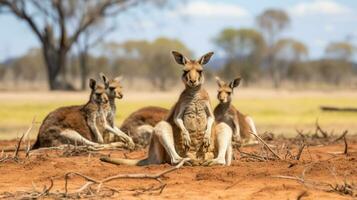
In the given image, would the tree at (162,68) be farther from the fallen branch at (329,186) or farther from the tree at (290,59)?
the fallen branch at (329,186)

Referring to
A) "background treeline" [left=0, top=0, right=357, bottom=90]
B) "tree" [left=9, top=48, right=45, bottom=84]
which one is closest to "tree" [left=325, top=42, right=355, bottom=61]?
"background treeline" [left=0, top=0, right=357, bottom=90]

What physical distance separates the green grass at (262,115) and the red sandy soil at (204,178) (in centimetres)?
1058

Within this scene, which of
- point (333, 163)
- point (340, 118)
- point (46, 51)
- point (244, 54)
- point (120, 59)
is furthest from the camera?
point (120, 59)

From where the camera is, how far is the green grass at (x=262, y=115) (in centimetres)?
2365

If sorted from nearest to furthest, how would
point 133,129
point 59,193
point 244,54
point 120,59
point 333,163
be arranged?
point 59,193
point 333,163
point 133,129
point 244,54
point 120,59

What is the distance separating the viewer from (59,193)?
7543 mm

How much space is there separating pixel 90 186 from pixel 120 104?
25857 mm

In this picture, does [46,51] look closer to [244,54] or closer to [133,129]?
[133,129]

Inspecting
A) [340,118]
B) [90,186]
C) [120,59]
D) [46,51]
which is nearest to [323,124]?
[340,118]

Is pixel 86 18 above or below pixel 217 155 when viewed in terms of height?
above

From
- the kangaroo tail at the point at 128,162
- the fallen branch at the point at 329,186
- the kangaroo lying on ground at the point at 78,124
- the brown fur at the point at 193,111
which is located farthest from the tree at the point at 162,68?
the fallen branch at the point at 329,186

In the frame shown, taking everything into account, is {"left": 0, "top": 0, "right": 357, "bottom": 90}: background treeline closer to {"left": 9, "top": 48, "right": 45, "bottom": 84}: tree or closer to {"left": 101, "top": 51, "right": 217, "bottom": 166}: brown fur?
{"left": 9, "top": 48, "right": 45, "bottom": 84}: tree

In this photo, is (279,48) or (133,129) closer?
(133,129)

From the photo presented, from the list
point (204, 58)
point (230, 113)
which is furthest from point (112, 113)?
point (204, 58)
